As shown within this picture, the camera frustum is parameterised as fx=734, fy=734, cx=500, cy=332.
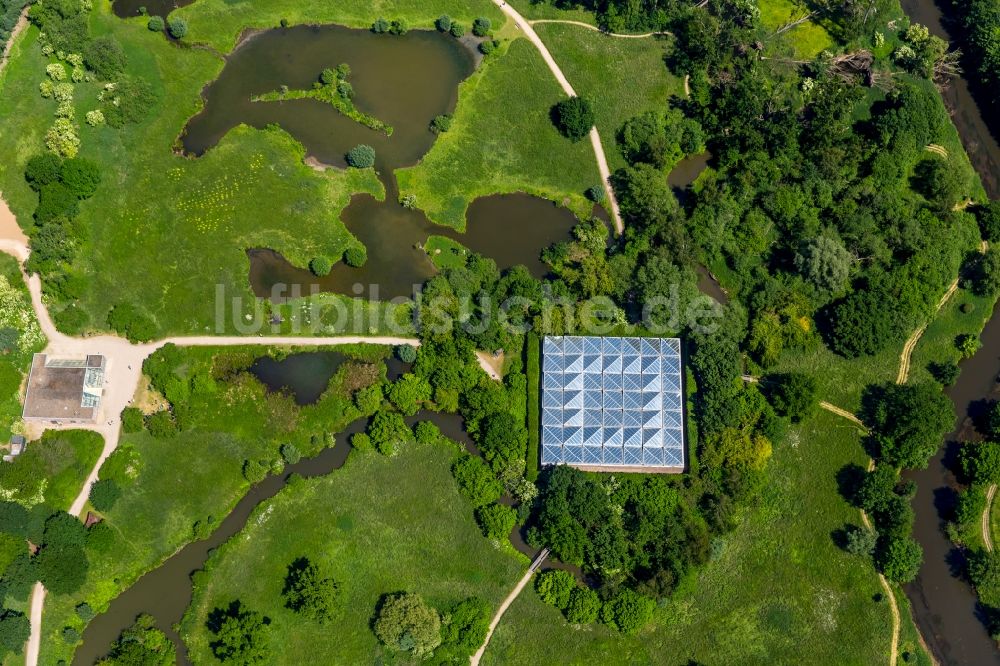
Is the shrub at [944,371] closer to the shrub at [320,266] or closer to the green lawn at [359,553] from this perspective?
the green lawn at [359,553]

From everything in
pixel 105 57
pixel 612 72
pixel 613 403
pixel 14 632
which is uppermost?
pixel 612 72

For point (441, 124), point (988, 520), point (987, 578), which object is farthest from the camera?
point (441, 124)

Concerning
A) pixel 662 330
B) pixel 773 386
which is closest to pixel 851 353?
pixel 773 386

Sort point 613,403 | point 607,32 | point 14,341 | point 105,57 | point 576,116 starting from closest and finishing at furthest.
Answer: point 613,403 → point 14,341 → point 105,57 → point 576,116 → point 607,32

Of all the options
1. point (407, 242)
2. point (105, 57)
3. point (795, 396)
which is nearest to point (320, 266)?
point (407, 242)

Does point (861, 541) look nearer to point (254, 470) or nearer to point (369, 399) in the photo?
point (369, 399)

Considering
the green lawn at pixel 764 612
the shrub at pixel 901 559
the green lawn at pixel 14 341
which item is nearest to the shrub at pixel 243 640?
the green lawn at pixel 764 612
